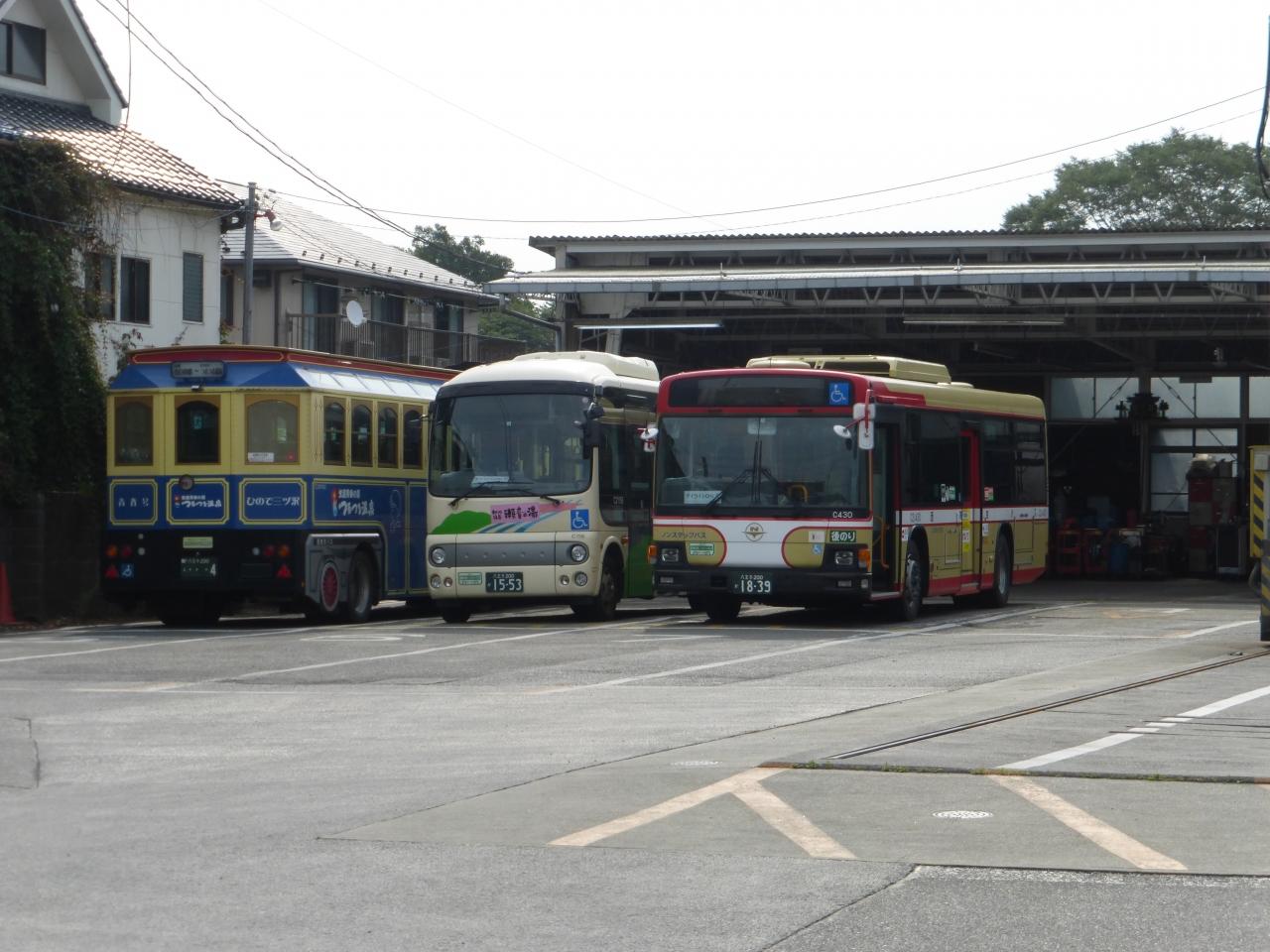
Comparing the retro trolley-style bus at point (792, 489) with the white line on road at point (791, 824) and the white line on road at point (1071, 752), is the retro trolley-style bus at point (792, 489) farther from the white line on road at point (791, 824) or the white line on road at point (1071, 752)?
the white line on road at point (791, 824)

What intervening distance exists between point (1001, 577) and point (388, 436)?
28.9ft

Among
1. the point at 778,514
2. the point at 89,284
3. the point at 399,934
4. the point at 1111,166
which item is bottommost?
the point at 399,934

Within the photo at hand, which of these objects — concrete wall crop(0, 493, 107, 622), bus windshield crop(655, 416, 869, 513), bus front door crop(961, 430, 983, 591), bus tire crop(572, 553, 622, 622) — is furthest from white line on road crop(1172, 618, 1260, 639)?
concrete wall crop(0, 493, 107, 622)

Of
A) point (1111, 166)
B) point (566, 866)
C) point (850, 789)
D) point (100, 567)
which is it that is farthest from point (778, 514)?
point (1111, 166)

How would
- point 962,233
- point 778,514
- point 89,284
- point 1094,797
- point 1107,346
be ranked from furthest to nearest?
1. point 1107,346
2. point 962,233
3. point 89,284
4. point 778,514
5. point 1094,797

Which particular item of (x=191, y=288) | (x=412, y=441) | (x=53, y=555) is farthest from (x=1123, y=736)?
(x=191, y=288)

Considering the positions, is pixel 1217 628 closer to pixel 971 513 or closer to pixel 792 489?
pixel 971 513

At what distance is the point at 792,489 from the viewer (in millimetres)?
22578

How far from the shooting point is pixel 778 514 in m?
22.5

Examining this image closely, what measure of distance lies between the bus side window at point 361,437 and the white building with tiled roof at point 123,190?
337 inches

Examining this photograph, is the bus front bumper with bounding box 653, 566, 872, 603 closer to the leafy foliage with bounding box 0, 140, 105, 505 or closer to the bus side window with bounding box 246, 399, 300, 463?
the bus side window with bounding box 246, 399, 300, 463

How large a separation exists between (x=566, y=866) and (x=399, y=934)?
1.25 m

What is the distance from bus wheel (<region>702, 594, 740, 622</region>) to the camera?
2405 cm

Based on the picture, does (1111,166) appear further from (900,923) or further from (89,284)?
(900,923)
